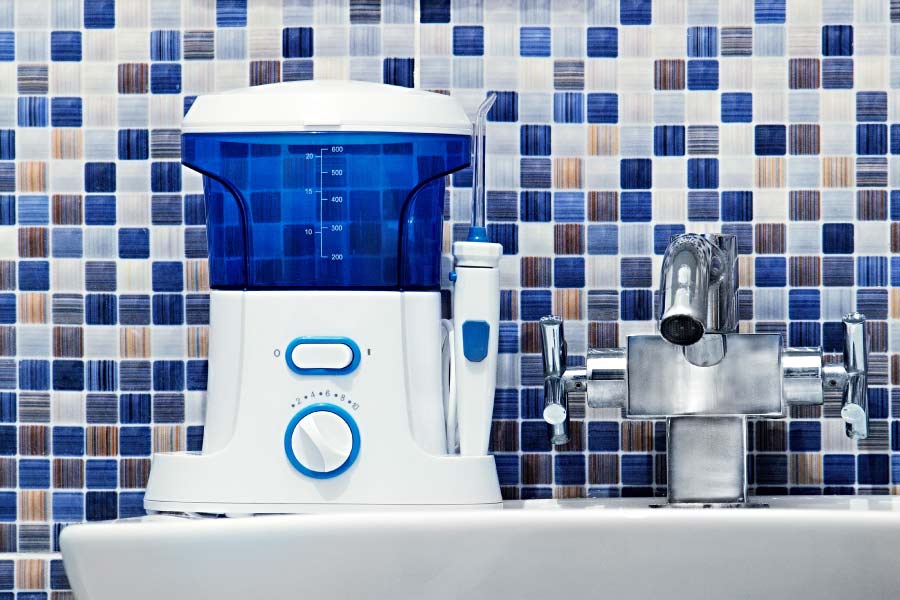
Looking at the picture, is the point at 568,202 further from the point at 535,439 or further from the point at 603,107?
the point at 535,439

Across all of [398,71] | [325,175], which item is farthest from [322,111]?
[398,71]

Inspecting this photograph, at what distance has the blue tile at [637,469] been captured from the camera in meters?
1.05

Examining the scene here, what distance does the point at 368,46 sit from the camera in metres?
1.06

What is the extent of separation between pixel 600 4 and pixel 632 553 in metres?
0.53

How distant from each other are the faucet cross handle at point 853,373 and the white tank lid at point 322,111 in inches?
14.5

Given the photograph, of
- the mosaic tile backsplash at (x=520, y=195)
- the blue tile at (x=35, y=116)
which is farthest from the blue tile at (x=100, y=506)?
the blue tile at (x=35, y=116)

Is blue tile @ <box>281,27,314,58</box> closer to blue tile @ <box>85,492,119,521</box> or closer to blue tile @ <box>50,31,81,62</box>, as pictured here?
blue tile @ <box>50,31,81,62</box>

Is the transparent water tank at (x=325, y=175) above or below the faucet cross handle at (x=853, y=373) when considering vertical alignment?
above

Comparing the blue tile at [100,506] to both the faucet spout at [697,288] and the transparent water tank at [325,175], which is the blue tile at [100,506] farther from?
the faucet spout at [697,288]

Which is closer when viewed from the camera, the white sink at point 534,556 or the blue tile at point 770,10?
the white sink at point 534,556

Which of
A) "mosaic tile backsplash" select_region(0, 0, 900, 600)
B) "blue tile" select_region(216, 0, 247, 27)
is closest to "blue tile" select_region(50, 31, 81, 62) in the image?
A: "mosaic tile backsplash" select_region(0, 0, 900, 600)

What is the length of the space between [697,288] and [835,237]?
262mm

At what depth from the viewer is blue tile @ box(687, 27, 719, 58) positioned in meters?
1.05

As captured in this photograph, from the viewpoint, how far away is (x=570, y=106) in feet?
3.45
